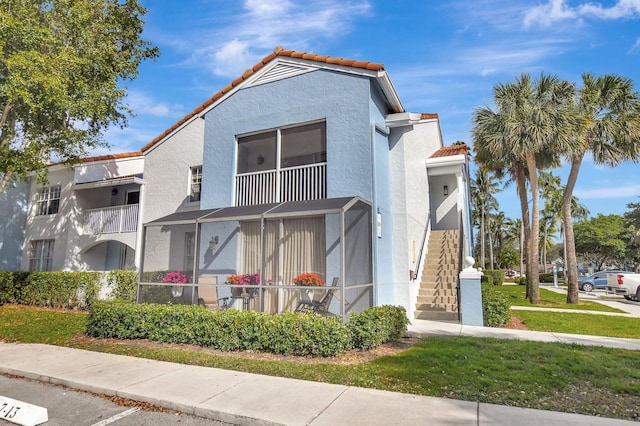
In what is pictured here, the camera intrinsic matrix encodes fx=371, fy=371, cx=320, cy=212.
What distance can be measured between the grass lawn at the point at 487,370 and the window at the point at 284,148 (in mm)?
5425

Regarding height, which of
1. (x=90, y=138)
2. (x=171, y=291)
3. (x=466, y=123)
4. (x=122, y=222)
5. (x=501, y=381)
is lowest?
(x=501, y=381)

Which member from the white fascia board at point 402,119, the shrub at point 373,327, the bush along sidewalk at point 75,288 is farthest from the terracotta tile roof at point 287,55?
the bush along sidewalk at point 75,288

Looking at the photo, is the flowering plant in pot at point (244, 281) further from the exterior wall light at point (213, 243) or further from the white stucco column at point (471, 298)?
the white stucco column at point (471, 298)

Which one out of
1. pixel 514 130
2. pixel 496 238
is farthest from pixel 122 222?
pixel 496 238

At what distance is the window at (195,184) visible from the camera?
15461mm

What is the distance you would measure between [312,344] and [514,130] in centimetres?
1356

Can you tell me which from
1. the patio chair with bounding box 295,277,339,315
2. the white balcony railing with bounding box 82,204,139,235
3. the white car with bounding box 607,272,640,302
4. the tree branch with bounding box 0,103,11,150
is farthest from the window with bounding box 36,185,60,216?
the white car with bounding box 607,272,640,302

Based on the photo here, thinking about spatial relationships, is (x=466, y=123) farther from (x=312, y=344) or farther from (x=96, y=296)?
(x=96, y=296)

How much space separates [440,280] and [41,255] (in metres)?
19.3

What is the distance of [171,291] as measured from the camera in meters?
10.2

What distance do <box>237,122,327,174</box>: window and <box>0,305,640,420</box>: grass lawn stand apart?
542cm

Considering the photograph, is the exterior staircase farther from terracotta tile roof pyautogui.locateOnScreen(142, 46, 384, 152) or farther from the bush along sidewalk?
the bush along sidewalk

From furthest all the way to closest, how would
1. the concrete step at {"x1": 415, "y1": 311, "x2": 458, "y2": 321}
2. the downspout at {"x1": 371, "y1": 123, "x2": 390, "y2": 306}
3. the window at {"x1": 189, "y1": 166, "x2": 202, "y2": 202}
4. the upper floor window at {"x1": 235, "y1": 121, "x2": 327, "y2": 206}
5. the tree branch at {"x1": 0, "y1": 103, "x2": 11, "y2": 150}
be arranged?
the window at {"x1": 189, "y1": 166, "x2": 202, "y2": 202} → the tree branch at {"x1": 0, "y1": 103, "x2": 11, "y2": 150} → the concrete step at {"x1": 415, "y1": 311, "x2": 458, "y2": 321} → the upper floor window at {"x1": 235, "y1": 121, "x2": 327, "y2": 206} → the downspout at {"x1": 371, "y1": 123, "x2": 390, "y2": 306}

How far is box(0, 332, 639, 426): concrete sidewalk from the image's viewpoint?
420 cm
